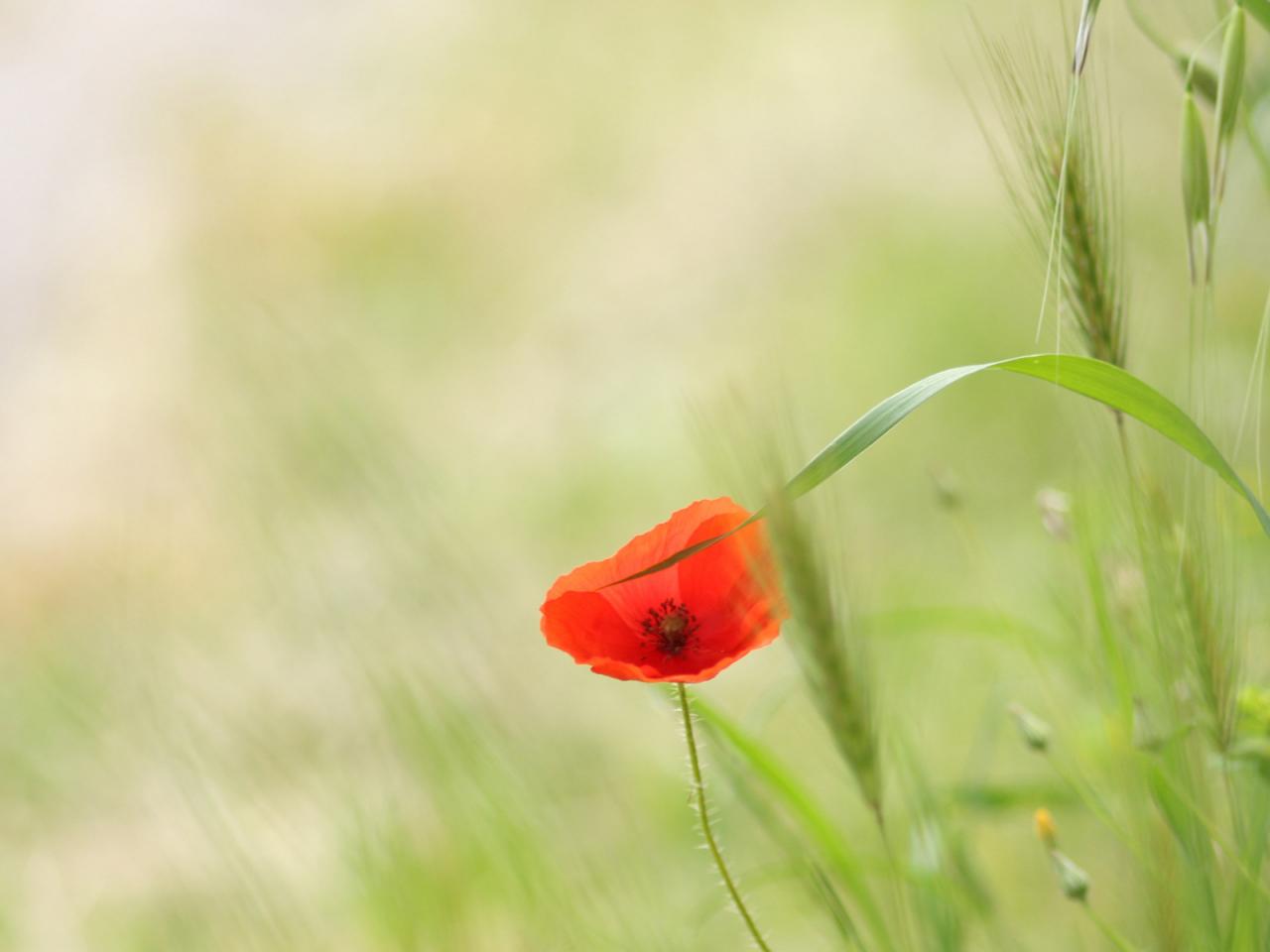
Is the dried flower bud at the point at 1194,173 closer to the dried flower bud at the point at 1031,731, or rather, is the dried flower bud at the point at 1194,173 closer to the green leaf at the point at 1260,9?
the green leaf at the point at 1260,9

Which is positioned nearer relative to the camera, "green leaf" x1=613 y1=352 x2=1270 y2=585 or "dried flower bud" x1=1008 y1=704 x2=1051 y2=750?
"green leaf" x1=613 y1=352 x2=1270 y2=585

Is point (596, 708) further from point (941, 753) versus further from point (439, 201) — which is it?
point (439, 201)

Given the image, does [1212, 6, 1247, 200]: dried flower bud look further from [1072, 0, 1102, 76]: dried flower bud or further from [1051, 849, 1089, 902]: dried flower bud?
[1051, 849, 1089, 902]: dried flower bud

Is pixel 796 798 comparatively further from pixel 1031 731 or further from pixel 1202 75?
pixel 1202 75

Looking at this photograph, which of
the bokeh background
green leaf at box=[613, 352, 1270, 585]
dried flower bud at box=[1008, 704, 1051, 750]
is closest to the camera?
green leaf at box=[613, 352, 1270, 585]

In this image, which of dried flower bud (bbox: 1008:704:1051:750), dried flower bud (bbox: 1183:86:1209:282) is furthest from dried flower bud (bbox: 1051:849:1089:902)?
dried flower bud (bbox: 1183:86:1209:282)

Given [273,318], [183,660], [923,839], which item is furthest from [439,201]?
[923,839]

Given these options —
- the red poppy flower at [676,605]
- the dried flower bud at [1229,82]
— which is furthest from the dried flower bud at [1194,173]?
the red poppy flower at [676,605]

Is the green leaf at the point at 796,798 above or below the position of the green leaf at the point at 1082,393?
below
